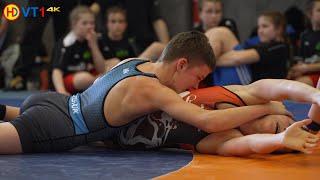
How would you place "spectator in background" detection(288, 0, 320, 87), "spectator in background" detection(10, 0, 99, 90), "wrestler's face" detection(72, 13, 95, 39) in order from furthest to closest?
"spectator in background" detection(10, 0, 99, 90), "spectator in background" detection(288, 0, 320, 87), "wrestler's face" detection(72, 13, 95, 39)

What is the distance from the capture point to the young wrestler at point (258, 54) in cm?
489

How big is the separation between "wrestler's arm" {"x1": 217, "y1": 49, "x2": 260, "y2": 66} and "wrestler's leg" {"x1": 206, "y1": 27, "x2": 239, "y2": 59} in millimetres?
47

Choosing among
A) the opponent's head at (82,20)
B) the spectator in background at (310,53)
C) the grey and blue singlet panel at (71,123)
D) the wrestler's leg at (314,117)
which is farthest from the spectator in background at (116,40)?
the wrestler's leg at (314,117)

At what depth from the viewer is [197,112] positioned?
107 inches

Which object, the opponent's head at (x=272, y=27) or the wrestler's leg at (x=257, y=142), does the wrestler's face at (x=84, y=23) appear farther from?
the wrestler's leg at (x=257, y=142)

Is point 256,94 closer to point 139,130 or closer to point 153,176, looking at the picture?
point 139,130

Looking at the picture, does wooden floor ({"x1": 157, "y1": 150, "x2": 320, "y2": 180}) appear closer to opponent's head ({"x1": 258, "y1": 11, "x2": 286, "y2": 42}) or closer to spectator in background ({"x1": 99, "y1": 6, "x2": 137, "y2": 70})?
opponent's head ({"x1": 258, "y1": 11, "x2": 286, "y2": 42})

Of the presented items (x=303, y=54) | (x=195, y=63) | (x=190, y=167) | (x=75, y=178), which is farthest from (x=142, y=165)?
(x=303, y=54)

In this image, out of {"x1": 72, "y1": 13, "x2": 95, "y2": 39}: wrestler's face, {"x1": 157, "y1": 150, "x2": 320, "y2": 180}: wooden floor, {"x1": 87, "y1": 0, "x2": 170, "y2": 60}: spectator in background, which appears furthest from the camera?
{"x1": 87, "y1": 0, "x2": 170, "y2": 60}: spectator in background

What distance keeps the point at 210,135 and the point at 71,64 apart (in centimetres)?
290

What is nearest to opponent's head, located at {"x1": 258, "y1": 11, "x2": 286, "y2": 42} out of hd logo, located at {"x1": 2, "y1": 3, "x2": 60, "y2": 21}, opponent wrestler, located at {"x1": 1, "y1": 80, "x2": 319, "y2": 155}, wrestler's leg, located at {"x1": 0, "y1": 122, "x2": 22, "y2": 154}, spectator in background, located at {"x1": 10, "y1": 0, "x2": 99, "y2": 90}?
hd logo, located at {"x1": 2, "y1": 3, "x2": 60, "y2": 21}

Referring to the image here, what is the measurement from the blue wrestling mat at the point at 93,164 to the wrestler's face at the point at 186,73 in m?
0.32

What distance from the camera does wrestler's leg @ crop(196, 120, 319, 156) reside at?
99.1 inches

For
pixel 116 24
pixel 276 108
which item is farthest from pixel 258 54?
pixel 276 108
